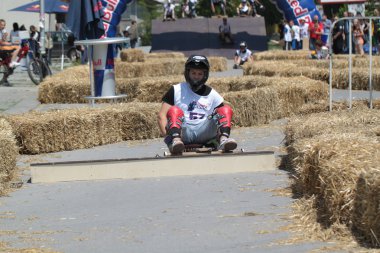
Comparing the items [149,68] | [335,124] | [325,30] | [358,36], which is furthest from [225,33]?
[335,124]

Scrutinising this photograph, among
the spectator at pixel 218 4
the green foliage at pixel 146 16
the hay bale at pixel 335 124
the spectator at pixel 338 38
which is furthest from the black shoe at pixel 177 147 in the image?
the green foliage at pixel 146 16

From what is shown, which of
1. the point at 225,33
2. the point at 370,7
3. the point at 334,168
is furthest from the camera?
the point at 370,7

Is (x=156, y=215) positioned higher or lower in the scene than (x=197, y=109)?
lower

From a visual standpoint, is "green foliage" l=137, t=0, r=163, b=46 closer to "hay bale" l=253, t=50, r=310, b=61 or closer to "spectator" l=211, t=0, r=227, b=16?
"spectator" l=211, t=0, r=227, b=16

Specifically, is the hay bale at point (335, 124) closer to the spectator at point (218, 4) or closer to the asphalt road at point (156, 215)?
the asphalt road at point (156, 215)

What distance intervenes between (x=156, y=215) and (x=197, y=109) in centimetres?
→ 253

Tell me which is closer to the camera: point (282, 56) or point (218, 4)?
point (282, 56)

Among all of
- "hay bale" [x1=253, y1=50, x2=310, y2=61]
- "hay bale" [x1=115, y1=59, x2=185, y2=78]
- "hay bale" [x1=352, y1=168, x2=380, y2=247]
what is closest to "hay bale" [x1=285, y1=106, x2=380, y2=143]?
"hay bale" [x1=352, y1=168, x2=380, y2=247]

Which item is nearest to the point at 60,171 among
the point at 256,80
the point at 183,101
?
the point at 183,101

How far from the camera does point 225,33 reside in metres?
40.0

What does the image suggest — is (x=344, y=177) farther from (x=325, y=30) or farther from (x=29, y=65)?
(x=325, y=30)

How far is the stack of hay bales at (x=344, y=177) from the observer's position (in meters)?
6.11

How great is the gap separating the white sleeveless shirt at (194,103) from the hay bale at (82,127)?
120 inches

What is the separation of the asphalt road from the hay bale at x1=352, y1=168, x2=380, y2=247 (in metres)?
0.27
